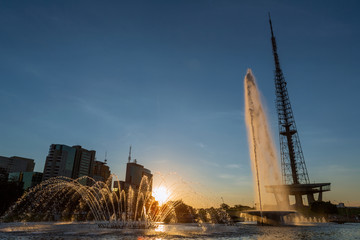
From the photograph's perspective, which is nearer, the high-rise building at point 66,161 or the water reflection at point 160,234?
the water reflection at point 160,234

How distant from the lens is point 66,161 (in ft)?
515

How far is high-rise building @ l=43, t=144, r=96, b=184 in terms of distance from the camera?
15162cm

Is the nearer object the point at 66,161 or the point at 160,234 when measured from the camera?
the point at 160,234

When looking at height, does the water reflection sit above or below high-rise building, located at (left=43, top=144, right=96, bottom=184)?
below

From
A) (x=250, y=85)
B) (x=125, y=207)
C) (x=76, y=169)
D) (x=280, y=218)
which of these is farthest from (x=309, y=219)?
(x=76, y=169)

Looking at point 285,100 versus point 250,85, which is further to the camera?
point 285,100

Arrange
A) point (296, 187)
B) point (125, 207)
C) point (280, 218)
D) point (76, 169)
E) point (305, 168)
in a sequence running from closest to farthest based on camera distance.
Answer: point (280, 218) → point (296, 187) → point (305, 168) → point (125, 207) → point (76, 169)

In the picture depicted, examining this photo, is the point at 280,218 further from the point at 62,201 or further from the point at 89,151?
the point at 89,151

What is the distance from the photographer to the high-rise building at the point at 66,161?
152 metres

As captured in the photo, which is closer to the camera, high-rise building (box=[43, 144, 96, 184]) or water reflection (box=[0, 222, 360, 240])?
water reflection (box=[0, 222, 360, 240])

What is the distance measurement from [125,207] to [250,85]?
82957 mm

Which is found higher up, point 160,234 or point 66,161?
point 66,161

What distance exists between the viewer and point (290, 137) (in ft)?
298

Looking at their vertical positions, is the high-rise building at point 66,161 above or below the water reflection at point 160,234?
above
